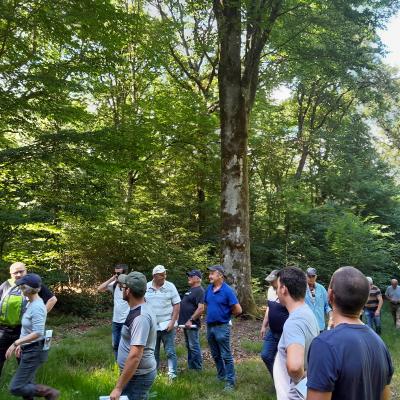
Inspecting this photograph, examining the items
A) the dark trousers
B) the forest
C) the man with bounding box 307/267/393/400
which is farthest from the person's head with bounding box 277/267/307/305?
the forest

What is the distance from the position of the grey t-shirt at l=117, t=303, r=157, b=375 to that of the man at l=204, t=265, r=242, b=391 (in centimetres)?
290

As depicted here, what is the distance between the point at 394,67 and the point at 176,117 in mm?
22664

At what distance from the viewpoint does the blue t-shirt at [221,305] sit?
6820 millimetres

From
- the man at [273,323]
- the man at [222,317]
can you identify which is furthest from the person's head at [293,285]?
the man at [222,317]

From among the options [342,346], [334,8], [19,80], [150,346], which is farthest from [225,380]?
[334,8]

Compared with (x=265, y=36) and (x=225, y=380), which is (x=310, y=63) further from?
(x=225, y=380)

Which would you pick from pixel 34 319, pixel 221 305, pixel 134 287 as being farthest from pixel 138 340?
pixel 221 305

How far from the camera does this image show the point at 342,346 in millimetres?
2326

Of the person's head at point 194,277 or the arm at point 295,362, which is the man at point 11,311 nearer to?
the person's head at point 194,277

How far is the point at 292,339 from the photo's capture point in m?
3.27

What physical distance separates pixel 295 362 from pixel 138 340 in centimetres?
141

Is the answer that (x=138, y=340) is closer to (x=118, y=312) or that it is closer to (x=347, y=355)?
(x=347, y=355)

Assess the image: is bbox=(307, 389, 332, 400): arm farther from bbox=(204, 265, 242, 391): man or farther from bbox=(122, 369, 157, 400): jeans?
bbox=(204, 265, 242, 391): man

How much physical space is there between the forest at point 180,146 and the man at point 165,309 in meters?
4.36
